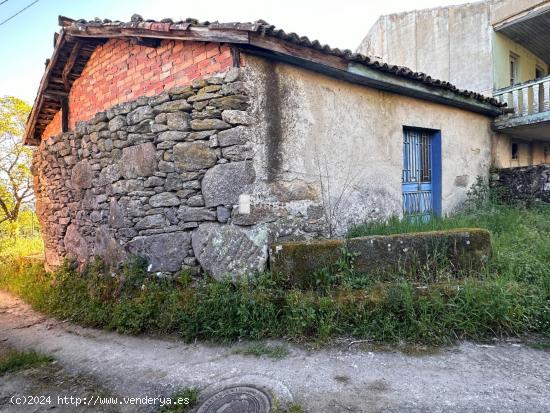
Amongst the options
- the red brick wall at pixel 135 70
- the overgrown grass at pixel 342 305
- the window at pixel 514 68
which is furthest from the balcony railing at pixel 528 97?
the red brick wall at pixel 135 70

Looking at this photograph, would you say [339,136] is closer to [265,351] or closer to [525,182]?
[265,351]

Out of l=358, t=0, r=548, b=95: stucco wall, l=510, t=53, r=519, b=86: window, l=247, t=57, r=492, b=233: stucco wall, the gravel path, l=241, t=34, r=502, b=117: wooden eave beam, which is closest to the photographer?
the gravel path

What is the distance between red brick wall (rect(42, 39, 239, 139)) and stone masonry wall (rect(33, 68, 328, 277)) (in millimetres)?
275

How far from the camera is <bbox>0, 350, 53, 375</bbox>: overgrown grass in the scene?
3.18 meters

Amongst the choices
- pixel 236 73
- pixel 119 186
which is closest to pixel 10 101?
pixel 119 186

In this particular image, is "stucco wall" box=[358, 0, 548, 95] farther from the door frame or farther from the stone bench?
the stone bench

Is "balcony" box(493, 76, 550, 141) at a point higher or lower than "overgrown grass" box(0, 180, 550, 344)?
higher

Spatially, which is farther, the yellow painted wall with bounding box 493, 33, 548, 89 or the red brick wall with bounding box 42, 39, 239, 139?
the yellow painted wall with bounding box 493, 33, 548, 89

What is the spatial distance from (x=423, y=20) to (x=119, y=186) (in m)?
10.2

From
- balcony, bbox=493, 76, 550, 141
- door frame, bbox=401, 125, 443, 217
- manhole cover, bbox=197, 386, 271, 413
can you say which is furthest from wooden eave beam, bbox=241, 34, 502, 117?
manhole cover, bbox=197, 386, 271, 413

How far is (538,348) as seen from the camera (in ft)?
8.69

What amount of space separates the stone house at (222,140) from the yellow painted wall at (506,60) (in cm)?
385

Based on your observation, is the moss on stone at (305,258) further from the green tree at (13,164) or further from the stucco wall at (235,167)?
the green tree at (13,164)

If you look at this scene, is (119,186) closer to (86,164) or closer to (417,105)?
(86,164)
